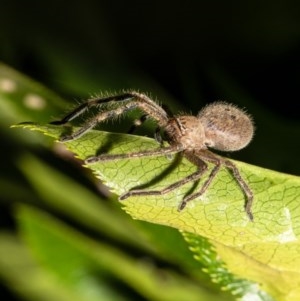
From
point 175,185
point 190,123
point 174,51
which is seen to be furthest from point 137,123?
point 174,51

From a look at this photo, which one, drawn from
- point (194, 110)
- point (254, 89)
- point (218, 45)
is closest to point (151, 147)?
point (194, 110)

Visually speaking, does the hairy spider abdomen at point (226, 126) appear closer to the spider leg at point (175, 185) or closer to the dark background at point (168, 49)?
the dark background at point (168, 49)

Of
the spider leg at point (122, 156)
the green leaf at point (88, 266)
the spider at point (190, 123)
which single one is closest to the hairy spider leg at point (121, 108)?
the spider at point (190, 123)

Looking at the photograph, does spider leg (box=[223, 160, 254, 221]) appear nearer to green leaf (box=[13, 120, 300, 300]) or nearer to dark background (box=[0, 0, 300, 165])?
green leaf (box=[13, 120, 300, 300])

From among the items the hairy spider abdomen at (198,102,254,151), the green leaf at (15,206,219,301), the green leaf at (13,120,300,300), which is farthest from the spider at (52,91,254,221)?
the green leaf at (15,206,219,301)

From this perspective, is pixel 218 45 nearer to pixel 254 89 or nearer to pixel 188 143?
pixel 254 89
